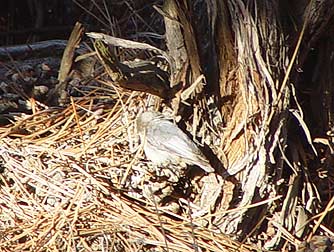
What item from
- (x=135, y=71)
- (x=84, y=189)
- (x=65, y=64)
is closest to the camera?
(x=135, y=71)

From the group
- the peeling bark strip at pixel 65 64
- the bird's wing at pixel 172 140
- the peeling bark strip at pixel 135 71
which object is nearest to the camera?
the peeling bark strip at pixel 135 71

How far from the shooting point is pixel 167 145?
1.79 m

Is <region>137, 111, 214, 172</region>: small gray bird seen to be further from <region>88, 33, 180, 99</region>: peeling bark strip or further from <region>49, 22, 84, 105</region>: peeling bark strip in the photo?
<region>49, 22, 84, 105</region>: peeling bark strip

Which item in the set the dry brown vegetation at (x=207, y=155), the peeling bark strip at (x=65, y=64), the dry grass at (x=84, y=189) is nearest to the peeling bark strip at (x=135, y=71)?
the dry brown vegetation at (x=207, y=155)

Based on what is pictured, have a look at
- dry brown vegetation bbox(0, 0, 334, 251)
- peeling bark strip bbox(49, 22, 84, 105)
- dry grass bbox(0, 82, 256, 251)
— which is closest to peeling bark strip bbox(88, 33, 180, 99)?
dry brown vegetation bbox(0, 0, 334, 251)

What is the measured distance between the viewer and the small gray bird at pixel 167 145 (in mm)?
1782

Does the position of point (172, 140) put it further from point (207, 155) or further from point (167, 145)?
point (207, 155)

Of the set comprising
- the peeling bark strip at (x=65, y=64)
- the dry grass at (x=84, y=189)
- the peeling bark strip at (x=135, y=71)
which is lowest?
the dry grass at (x=84, y=189)

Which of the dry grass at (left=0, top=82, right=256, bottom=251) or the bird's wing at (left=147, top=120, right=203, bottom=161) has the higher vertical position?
the bird's wing at (left=147, top=120, right=203, bottom=161)

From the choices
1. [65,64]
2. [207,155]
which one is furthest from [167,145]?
[65,64]

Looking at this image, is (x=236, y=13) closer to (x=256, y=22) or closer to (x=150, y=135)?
(x=256, y=22)

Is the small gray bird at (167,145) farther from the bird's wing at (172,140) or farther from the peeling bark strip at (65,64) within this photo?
the peeling bark strip at (65,64)

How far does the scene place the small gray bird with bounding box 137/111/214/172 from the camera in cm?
178

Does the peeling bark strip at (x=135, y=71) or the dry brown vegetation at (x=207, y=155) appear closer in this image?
the peeling bark strip at (x=135, y=71)
